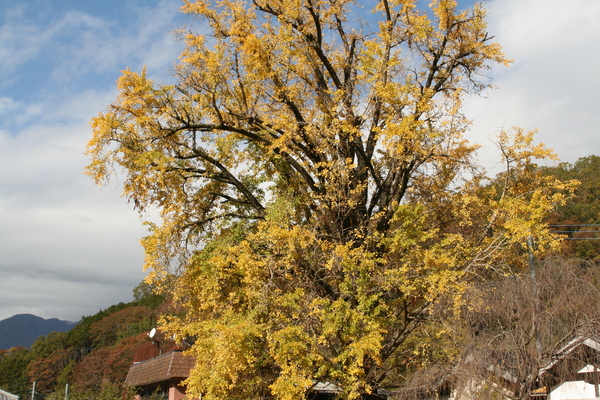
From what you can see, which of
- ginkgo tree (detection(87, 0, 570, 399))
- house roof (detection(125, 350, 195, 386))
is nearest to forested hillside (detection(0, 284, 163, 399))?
house roof (detection(125, 350, 195, 386))

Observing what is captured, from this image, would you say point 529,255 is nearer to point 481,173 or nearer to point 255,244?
point 481,173

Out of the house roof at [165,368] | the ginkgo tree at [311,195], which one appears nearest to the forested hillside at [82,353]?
the house roof at [165,368]

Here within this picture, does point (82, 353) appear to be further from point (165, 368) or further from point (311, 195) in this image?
point (311, 195)

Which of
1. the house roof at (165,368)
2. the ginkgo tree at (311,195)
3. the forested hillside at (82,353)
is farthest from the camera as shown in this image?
the forested hillside at (82,353)

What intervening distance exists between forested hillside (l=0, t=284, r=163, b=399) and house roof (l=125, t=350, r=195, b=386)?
109 feet

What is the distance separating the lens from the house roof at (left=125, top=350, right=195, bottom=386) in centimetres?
2305

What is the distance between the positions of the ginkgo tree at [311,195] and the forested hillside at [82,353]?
157 feet

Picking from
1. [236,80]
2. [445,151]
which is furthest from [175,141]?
[445,151]

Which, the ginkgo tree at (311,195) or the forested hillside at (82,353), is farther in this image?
the forested hillside at (82,353)

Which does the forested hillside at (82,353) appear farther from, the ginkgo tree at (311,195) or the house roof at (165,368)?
the ginkgo tree at (311,195)

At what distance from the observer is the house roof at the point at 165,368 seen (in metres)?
23.0

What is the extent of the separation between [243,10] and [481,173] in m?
7.36

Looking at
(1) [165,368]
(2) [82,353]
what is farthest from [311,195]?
(2) [82,353]

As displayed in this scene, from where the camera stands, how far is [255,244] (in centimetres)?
1254
